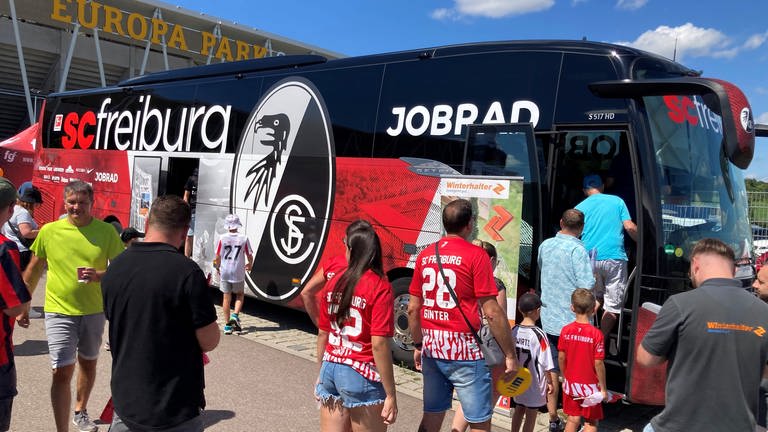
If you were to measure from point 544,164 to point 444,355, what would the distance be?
2630 mm

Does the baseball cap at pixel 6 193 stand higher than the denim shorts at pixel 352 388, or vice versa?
the baseball cap at pixel 6 193

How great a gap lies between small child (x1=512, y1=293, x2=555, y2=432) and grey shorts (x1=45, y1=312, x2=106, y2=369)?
3.06 metres

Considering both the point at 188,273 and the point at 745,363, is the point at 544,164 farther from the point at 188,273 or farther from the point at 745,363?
the point at 188,273

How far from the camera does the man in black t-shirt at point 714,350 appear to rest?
2777 mm

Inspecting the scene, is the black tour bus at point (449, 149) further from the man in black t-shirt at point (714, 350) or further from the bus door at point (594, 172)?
the man in black t-shirt at point (714, 350)

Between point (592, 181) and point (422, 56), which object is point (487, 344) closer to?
point (592, 181)

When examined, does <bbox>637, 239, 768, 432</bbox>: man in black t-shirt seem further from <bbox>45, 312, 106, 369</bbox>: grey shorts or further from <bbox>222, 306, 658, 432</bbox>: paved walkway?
<bbox>45, 312, 106, 369</bbox>: grey shorts

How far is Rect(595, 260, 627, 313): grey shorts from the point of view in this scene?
5.75m

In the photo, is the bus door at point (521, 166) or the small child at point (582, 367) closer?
the small child at point (582, 367)

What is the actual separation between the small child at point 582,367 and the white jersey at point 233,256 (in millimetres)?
4933

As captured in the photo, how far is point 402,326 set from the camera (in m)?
6.94

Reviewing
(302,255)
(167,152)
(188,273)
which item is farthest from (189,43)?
(188,273)

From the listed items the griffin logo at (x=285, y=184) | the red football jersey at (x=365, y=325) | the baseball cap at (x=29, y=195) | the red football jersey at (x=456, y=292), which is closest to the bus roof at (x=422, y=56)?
the griffin logo at (x=285, y=184)

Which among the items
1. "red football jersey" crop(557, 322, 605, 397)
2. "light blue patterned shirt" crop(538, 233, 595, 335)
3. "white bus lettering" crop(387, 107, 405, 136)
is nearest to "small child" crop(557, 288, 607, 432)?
"red football jersey" crop(557, 322, 605, 397)
